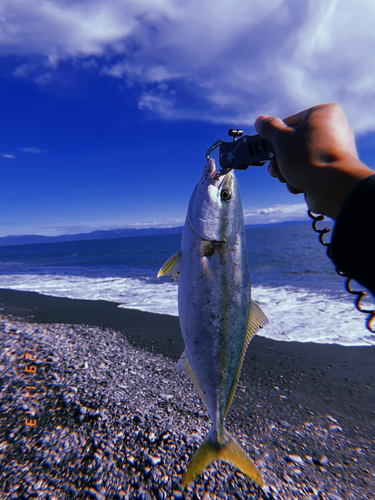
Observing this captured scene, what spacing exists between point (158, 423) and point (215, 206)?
3.46m

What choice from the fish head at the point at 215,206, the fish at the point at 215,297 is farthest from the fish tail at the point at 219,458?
the fish head at the point at 215,206

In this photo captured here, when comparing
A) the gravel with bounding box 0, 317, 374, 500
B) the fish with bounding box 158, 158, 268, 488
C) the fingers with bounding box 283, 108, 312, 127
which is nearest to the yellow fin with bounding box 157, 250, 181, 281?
the fish with bounding box 158, 158, 268, 488

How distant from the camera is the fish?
2209 millimetres

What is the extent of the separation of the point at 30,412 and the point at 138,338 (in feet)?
14.2

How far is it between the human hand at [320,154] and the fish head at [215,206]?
488mm

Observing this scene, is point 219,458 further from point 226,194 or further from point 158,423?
point 226,194

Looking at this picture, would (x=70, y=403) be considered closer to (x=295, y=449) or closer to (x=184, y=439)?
(x=184, y=439)

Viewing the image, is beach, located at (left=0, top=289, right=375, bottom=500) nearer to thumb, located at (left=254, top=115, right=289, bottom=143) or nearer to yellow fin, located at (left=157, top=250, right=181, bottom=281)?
yellow fin, located at (left=157, top=250, right=181, bottom=281)

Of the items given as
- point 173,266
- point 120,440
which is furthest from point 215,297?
point 120,440

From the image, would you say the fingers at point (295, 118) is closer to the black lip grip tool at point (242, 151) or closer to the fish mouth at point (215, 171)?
the black lip grip tool at point (242, 151)

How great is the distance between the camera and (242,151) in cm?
234

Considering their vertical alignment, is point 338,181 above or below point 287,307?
above

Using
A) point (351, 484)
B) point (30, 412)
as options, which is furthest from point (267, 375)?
point (30, 412)

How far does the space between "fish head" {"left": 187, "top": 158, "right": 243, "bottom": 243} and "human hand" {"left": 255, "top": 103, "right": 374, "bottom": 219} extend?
49cm
